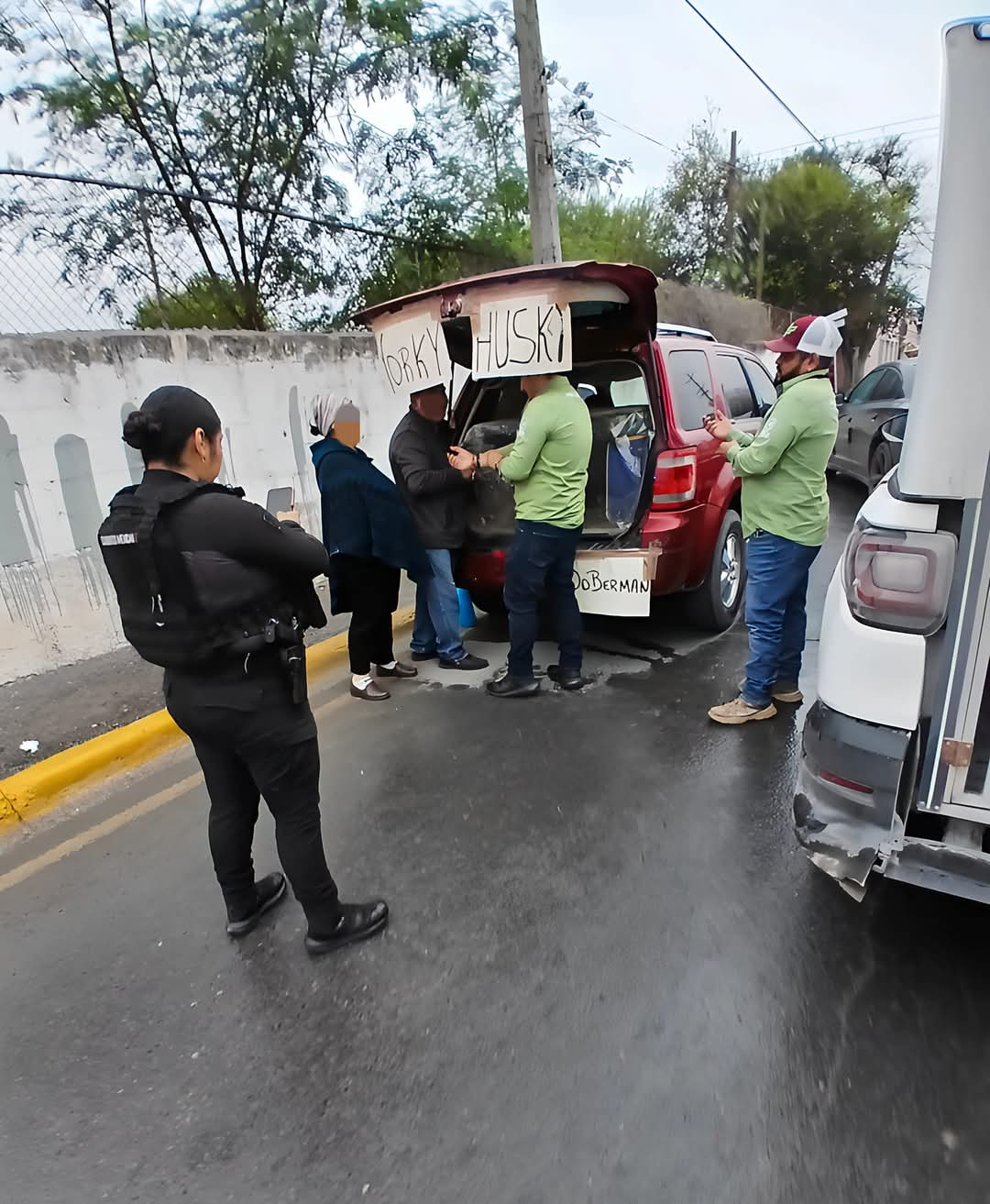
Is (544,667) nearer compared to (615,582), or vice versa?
(615,582)

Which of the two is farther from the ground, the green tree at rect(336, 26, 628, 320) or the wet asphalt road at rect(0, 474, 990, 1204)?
the green tree at rect(336, 26, 628, 320)

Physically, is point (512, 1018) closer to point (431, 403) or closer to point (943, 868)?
point (943, 868)

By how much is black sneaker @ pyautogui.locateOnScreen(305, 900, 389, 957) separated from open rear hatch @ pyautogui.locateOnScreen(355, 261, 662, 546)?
2.51 meters

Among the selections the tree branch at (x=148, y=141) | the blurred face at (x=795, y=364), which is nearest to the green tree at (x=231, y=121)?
the tree branch at (x=148, y=141)

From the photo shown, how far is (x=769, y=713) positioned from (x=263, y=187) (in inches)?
252

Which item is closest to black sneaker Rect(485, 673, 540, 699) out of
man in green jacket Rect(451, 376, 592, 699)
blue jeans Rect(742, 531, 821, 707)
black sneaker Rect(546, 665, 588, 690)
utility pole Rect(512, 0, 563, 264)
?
man in green jacket Rect(451, 376, 592, 699)

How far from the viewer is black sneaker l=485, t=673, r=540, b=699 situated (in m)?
4.36

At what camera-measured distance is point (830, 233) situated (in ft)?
77.0

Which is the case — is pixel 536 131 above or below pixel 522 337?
above

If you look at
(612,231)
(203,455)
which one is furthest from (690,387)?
(612,231)

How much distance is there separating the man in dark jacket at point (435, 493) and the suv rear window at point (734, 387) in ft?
6.54

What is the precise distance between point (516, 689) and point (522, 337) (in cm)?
185

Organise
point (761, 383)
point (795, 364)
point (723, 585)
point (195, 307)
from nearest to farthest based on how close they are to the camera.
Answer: point (795, 364) → point (723, 585) → point (761, 383) → point (195, 307)

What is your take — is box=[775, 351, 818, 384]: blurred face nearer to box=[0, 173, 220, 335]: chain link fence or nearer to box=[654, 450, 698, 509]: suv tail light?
box=[654, 450, 698, 509]: suv tail light
